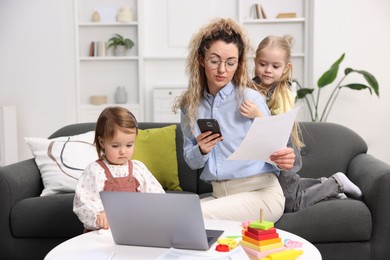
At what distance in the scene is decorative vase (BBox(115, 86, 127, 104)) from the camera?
6.29 meters

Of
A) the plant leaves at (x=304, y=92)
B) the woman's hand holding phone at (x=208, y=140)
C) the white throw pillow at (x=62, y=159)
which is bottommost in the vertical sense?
the white throw pillow at (x=62, y=159)

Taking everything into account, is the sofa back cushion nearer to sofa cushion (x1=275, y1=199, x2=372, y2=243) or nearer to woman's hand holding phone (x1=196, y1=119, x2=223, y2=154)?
sofa cushion (x1=275, y1=199, x2=372, y2=243)

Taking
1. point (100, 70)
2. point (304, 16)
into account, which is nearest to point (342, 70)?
point (304, 16)

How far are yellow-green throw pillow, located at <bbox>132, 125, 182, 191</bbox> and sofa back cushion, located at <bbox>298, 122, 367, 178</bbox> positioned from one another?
714 mm

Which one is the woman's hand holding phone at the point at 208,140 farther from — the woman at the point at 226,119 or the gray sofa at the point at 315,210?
the gray sofa at the point at 315,210

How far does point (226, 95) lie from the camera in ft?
8.52

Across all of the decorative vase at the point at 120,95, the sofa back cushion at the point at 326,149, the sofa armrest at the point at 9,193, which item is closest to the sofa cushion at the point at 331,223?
the sofa back cushion at the point at 326,149

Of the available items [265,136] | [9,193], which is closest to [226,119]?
[265,136]

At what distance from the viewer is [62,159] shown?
10.6 ft

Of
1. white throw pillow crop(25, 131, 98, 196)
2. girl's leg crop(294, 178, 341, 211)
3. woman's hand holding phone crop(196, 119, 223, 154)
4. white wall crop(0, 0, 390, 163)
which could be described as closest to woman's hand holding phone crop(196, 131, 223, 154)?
woman's hand holding phone crop(196, 119, 223, 154)

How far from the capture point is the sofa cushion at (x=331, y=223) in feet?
8.97

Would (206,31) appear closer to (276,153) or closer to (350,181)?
(276,153)

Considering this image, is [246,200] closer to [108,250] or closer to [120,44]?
[108,250]

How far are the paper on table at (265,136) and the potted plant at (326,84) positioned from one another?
11.1 feet
